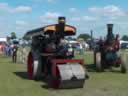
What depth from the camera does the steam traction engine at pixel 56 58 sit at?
1238 centimetres

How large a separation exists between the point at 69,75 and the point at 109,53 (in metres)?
7.64

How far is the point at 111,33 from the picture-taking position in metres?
19.8

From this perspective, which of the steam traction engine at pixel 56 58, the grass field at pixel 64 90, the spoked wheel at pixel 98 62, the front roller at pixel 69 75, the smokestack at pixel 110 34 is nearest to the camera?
the grass field at pixel 64 90

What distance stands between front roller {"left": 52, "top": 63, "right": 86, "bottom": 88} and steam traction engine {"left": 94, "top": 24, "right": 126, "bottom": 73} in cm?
614

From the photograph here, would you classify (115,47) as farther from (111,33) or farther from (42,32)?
(42,32)

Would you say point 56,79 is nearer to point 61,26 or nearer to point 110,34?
point 61,26

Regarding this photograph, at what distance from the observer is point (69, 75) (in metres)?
12.2

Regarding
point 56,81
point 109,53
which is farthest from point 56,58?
point 109,53

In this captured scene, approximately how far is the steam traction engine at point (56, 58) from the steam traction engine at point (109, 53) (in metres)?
4.13

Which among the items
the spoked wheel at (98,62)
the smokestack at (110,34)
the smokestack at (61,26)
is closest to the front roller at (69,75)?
the smokestack at (61,26)

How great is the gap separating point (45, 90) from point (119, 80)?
13.0ft

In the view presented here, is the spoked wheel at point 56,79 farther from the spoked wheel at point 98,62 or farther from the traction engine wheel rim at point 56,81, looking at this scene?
the spoked wheel at point 98,62

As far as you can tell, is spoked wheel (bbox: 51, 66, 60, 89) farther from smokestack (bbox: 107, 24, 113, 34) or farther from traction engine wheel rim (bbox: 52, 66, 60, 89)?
smokestack (bbox: 107, 24, 113, 34)

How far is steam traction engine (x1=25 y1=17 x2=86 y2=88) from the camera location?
12.4m
